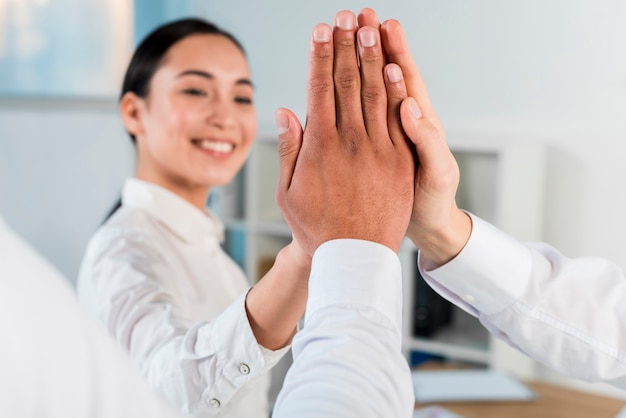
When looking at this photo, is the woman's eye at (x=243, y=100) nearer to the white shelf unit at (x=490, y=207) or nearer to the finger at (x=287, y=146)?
the finger at (x=287, y=146)

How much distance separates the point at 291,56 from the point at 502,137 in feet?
2.12

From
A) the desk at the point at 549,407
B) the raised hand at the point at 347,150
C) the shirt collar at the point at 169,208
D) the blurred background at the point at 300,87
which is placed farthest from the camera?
the blurred background at the point at 300,87

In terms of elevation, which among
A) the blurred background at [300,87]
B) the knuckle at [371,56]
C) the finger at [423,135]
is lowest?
the blurred background at [300,87]

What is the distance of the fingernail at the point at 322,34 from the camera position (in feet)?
1.92

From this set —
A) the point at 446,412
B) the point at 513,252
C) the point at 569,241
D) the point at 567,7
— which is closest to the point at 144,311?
the point at 513,252

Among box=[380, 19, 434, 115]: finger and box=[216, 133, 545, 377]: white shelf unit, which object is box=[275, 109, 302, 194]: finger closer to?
box=[380, 19, 434, 115]: finger

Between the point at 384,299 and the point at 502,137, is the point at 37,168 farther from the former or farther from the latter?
the point at 384,299

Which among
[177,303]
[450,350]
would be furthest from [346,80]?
[450,350]

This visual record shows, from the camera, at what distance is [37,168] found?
2676 millimetres

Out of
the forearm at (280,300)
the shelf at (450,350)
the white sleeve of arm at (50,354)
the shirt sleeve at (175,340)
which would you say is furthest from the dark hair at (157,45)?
the shelf at (450,350)

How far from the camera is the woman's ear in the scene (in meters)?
1.21

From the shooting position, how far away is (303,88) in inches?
65.7

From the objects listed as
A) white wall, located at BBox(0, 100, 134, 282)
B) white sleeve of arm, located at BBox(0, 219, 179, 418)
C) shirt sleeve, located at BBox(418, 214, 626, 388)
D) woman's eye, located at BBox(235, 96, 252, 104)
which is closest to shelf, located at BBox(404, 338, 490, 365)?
woman's eye, located at BBox(235, 96, 252, 104)

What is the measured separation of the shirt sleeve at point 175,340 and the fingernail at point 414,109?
0.86 feet
